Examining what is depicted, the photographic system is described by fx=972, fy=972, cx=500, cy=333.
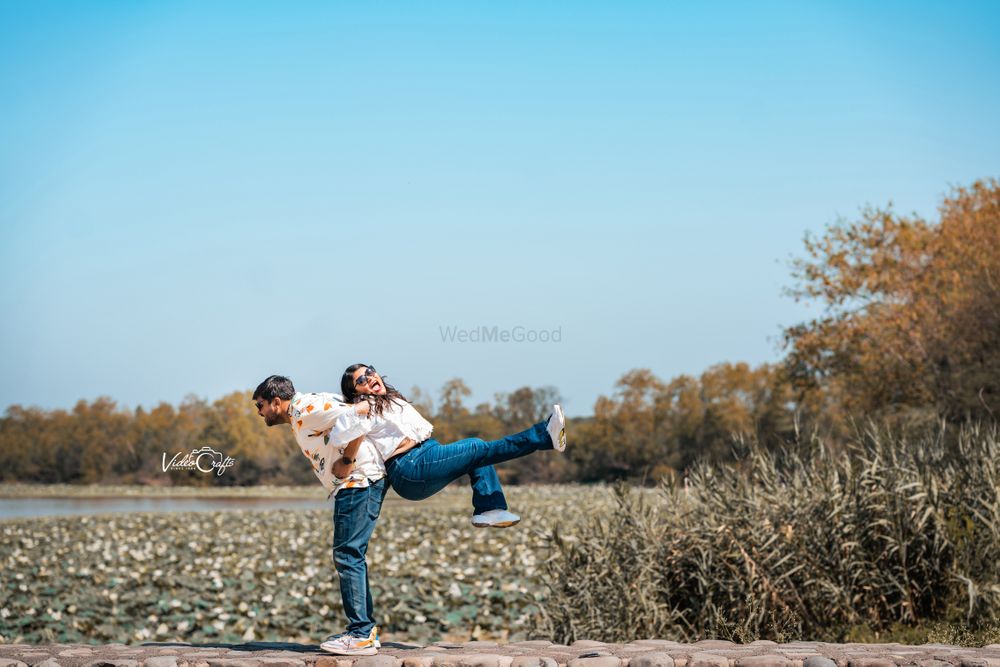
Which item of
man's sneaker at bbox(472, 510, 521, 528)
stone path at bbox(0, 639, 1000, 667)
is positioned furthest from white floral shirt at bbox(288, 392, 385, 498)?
stone path at bbox(0, 639, 1000, 667)

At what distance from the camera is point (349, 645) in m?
5.96

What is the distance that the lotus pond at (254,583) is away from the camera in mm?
10758

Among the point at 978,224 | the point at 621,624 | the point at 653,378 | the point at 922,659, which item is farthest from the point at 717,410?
the point at 922,659

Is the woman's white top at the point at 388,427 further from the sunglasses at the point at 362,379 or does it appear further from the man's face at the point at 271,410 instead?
the man's face at the point at 271,410

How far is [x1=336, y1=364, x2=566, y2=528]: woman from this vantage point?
584 cm

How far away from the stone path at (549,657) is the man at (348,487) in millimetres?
181

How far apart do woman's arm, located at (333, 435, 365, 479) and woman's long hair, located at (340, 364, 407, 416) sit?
0.21m

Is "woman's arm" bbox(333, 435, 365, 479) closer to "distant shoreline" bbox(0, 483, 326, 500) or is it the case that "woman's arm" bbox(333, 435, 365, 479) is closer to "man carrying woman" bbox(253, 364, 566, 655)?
"man carrying woman" bbox(253, 364, 566, 655)

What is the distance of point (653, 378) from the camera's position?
4334 centimetres

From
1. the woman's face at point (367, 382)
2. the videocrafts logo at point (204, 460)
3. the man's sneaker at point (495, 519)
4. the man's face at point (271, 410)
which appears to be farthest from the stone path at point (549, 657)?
the woman's face at point (367, 382)

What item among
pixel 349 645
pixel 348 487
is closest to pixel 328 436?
pixel 348 487

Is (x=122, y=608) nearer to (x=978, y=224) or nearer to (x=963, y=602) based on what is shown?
(x=963, y=602)

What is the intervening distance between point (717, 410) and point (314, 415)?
36110mm

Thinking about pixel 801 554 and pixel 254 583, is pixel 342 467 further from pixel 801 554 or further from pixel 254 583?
pixel 254 583
